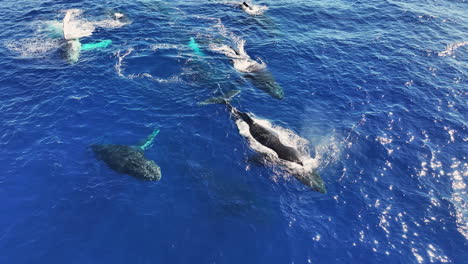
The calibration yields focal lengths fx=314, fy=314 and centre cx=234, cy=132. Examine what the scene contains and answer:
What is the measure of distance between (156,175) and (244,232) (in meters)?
6.95

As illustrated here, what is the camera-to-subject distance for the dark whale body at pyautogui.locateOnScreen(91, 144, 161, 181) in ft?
67.4

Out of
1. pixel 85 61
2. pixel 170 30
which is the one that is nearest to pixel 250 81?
pixel 170 30

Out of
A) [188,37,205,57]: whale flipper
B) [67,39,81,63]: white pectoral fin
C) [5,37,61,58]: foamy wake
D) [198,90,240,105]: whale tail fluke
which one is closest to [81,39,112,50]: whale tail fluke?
[67,39,81,63]: white pectoral fin

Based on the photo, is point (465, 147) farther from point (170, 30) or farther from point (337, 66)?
point (170, 30)

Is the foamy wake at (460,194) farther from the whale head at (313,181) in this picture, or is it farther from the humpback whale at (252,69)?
the humpback whale at (252,69)

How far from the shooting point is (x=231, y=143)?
76.1ft

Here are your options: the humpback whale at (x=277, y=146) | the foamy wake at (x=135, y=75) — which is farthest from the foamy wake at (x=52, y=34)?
the humpback whale at (x=277, y=146)

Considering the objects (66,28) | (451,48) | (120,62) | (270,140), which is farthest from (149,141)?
(451,48)

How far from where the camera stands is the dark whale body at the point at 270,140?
21609 millimetres

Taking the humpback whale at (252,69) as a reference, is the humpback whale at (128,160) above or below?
below

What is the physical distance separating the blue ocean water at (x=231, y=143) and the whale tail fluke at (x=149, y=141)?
1.44ft

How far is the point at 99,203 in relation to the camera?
1898cm

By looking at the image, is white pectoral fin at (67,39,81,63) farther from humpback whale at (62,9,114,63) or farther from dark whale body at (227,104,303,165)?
dark whale body at (227,104,303,165)

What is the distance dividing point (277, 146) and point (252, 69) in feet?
37.4
